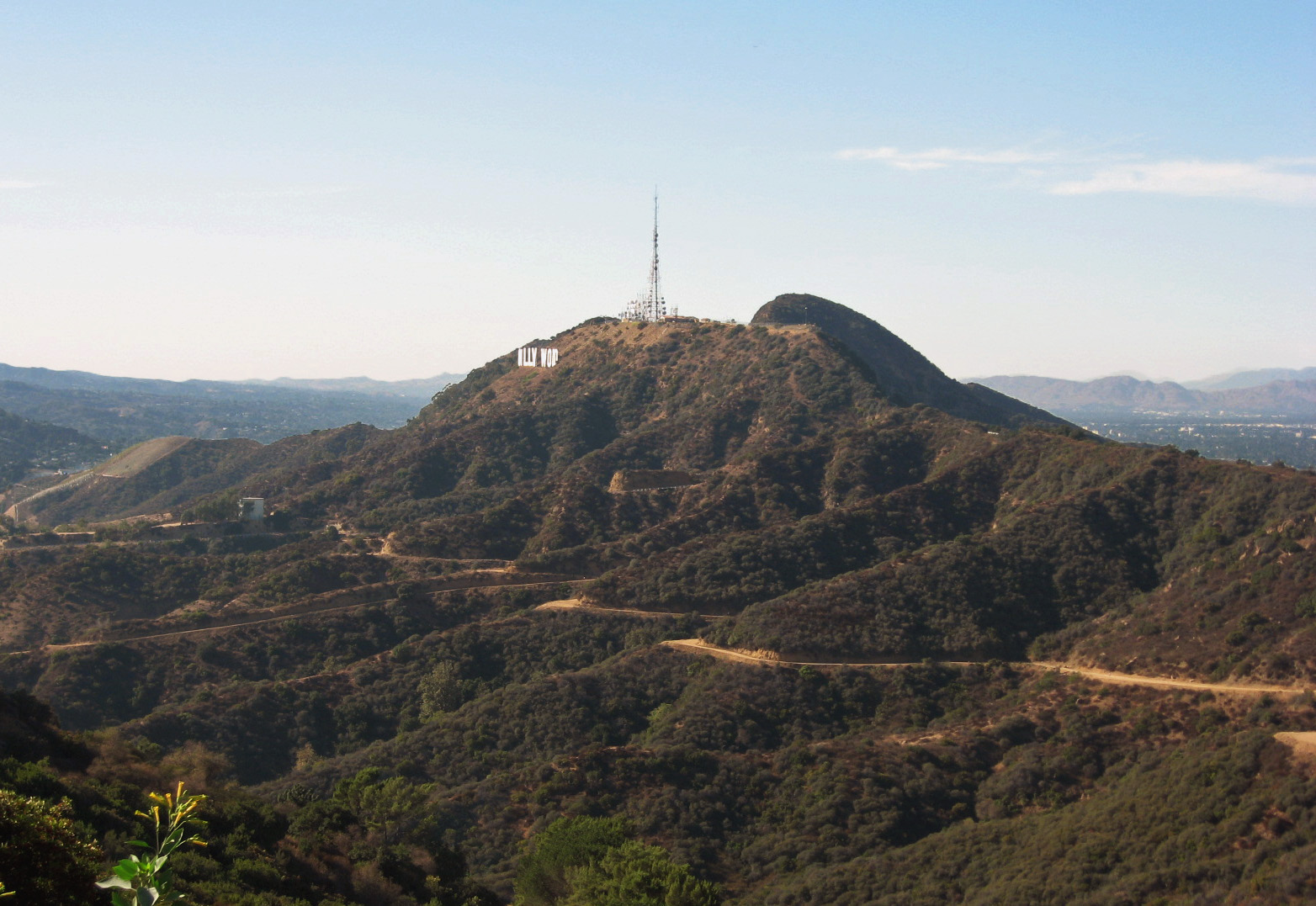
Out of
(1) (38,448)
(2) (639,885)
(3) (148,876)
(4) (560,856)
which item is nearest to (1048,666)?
(4) (560,856)

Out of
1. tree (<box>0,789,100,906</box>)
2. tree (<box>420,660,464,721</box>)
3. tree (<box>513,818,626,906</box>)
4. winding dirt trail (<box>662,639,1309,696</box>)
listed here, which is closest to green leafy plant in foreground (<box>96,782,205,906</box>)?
tree (<box>0,789,100,906</box>)

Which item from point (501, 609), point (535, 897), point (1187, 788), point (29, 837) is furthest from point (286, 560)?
point (29, 837)

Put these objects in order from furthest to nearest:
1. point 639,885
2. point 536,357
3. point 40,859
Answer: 1. point 536,357
2. point 639,885
3. point 40,859

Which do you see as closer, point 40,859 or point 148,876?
point 148,876

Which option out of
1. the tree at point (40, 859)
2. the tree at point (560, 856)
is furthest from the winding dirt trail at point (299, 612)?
the tree at point (40, 859)

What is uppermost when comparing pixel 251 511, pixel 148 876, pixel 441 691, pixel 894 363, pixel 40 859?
pixel 894 363

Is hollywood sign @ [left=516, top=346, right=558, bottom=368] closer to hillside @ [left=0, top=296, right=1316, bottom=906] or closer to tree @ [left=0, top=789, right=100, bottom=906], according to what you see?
hillside @ [left=0, top=296, right=1316, bottom=906]

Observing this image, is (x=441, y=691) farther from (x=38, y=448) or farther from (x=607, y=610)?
(x=38, y=448)
